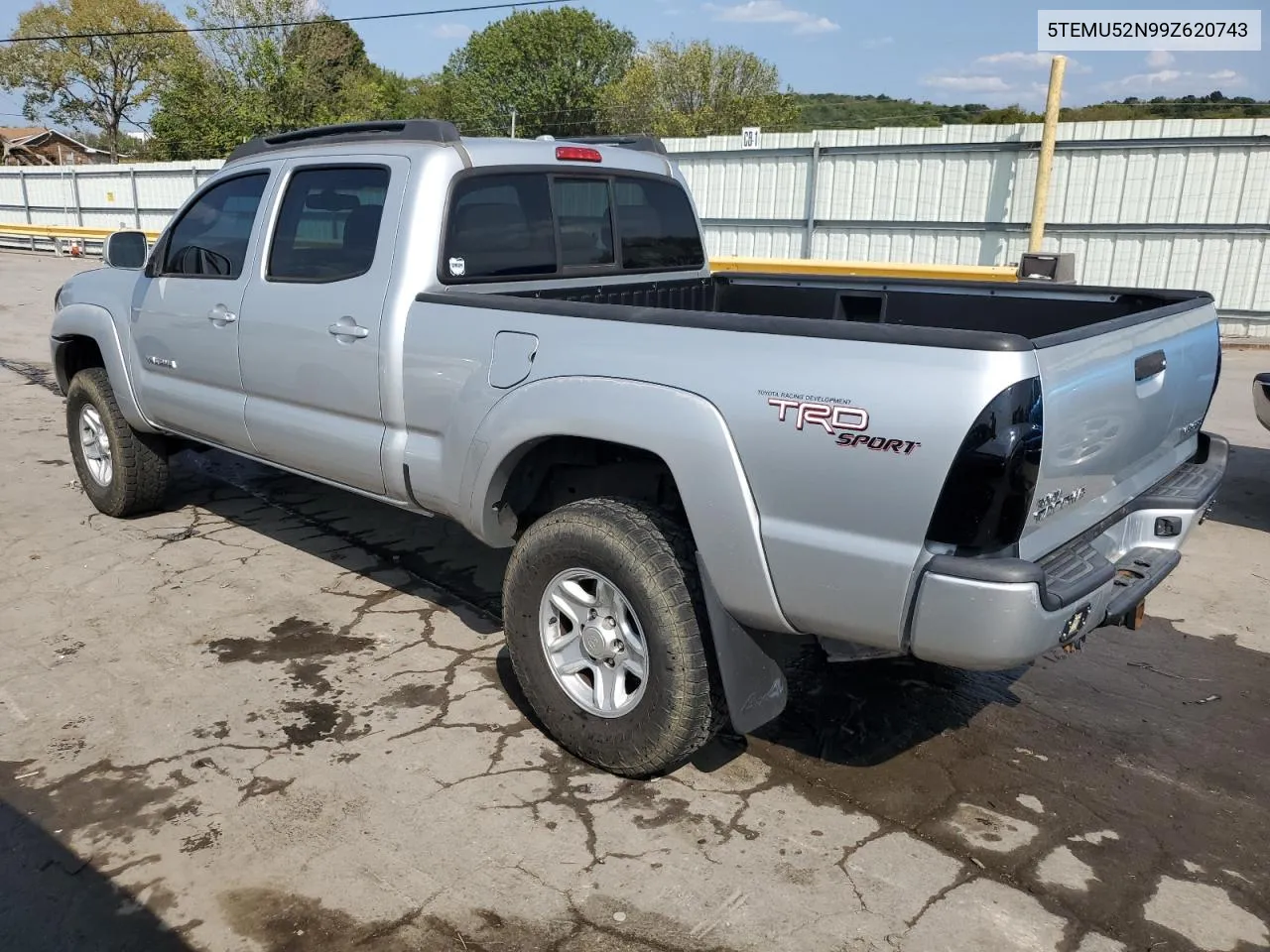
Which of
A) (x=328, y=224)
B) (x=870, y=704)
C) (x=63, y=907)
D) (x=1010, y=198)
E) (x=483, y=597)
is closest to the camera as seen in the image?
(x=63, y=907)

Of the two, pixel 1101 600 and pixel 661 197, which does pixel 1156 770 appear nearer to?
pixel 1101 600

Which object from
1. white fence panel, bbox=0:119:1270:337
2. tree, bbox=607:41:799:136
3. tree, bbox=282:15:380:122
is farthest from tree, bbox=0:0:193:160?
white fence panel, bbox=0:119:1270:337

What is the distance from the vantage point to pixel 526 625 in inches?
131

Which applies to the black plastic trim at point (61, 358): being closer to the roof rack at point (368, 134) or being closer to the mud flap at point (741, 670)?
the roof rack at point (368, 134)

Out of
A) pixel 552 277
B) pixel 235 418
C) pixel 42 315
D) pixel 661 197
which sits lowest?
pixel 42 315

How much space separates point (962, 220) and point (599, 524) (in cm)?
1218

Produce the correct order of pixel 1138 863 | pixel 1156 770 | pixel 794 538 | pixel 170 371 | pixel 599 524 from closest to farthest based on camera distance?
pixel 794 538
pixel 1138 863
pixel 599 524
pixel 1156 770
pixel 170 371

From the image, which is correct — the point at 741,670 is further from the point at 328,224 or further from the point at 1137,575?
the point at 328,224

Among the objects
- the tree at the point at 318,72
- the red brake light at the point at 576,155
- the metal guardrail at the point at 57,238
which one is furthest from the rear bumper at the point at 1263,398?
the tree at the point at 318,72

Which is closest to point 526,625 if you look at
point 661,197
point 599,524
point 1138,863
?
point 599,524

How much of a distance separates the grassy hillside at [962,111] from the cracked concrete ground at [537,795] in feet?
50.1

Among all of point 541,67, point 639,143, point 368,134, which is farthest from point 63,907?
point 541,67

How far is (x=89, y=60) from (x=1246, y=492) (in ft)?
219

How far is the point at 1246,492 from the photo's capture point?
6449mm
